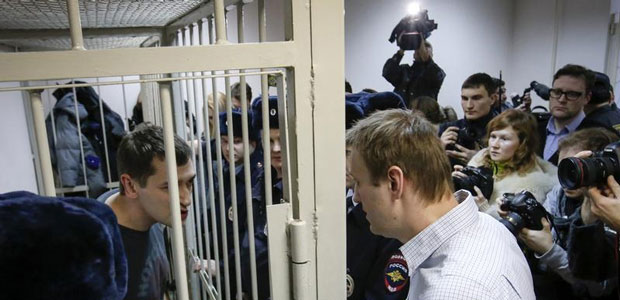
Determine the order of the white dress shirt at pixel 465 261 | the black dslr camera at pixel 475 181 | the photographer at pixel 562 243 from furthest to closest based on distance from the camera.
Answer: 1. the black dslr camera at pixel 475 181
2. the photographer at pixel 562 243
3. the white dress shirt at pixel 465 261

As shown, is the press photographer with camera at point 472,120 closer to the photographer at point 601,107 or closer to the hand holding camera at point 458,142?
the hand holding camera at point 458,142

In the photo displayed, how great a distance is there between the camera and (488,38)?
12.8 feet

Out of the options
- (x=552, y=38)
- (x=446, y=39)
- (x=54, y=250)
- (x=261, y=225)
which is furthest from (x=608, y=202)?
(x=552, y=38)

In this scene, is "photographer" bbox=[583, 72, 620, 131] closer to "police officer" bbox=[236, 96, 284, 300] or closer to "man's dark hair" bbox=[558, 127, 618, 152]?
"man's dark hair" bbox=[558, 127, 618, 152]

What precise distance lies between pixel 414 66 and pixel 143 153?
8.73 feet

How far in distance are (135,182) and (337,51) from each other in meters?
0.35

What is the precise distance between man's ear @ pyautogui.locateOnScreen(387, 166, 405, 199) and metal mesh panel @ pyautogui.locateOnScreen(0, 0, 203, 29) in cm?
48

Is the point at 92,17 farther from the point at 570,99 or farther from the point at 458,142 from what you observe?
the point at 570,99

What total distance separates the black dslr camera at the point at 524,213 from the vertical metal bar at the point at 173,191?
1197 mm

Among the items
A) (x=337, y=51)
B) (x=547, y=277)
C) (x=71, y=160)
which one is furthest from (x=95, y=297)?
(x=547, y=277)

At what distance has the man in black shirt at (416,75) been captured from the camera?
2.93m

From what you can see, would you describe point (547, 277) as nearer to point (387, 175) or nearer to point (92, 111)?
point (387, 175)

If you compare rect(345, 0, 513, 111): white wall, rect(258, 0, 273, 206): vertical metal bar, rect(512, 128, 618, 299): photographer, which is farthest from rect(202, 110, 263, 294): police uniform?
rect(345, 0, 513, 111): white wall

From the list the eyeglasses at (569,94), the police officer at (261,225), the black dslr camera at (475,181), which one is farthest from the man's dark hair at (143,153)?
the eyeglasses at (569,94)
